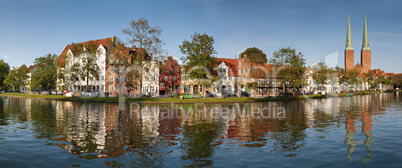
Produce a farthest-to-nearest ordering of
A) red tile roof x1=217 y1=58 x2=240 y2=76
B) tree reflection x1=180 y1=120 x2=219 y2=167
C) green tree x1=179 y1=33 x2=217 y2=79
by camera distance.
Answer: red tile roof x1=217 y1=58 x2=240 y2=76 → green tree x1=179 y1=33 x2=217 y2=79 → tree reflection x1=180 y1=120 x2=219 y2=167

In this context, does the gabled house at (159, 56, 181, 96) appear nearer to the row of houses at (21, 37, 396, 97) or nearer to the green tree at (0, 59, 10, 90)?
the row of houses at (21, 37, 396, 97)

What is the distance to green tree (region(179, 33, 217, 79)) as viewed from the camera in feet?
201

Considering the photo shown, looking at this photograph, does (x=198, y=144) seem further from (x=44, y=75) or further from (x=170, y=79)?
(x=44, y=75)

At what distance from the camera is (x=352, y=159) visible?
12.7 meters

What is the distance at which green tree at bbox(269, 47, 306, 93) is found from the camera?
77.5 meters

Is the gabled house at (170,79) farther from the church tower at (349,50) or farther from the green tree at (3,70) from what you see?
the church tower at (349,50)

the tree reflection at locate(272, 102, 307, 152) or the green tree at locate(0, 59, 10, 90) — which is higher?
the green tree at locate(0, 59, 10, 90)

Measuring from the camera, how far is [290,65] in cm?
7944

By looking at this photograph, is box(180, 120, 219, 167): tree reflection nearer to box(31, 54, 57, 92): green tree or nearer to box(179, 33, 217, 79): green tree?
box(179, 33, 217, 79): green tree

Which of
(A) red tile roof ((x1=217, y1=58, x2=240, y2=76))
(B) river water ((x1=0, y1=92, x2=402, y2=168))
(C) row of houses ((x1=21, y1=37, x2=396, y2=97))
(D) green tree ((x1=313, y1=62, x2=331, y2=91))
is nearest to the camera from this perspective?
(B) river water ((x1=0, y1=92, x2=402, y2=168))

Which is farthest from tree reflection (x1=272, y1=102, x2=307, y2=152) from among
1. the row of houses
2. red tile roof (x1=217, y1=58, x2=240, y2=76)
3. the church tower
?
the church tower

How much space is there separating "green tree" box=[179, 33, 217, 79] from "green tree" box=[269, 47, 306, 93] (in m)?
25.1

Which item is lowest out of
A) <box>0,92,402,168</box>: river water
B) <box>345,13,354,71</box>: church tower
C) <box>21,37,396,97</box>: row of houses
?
<box>0,92,402,168</box>: river water

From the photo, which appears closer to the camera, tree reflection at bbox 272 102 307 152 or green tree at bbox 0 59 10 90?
tree reflection at bbox 272 102 307 152
